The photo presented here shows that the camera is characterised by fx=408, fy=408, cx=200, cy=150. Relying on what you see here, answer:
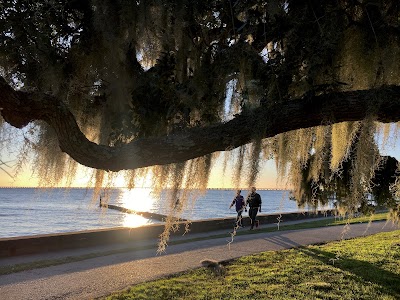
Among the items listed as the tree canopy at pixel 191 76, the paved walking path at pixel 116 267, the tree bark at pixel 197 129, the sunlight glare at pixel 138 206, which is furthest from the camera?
the paved walking path at pixel 116 267

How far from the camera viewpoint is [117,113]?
321cm

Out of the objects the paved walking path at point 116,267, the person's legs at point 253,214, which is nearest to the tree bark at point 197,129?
the paved walking path at point 116,267

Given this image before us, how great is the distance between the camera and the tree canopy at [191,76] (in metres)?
2.67

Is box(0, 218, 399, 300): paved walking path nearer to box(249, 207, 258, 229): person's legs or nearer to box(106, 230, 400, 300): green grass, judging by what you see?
box(106, 230, 400, 300): green grass

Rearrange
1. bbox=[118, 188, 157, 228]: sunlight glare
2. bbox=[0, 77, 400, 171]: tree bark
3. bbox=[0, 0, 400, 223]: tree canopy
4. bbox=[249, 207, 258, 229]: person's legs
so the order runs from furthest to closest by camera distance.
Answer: bbox=[249, 207, 258, 229]: person's legs
bbox=[118, 188, 157, 228]: sunlight glare
bbox=[0, 0, 400, 223]: tree canopy
bbox=[0, 77, 400, 171]: tree bark

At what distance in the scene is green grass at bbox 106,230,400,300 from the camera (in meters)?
5.52

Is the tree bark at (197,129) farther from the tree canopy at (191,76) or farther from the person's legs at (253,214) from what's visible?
the person's legs at (253,214)

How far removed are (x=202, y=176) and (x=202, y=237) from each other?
8.55 m

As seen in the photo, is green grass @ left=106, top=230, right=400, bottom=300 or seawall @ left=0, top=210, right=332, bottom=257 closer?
green grass @ left=106, top=230, right=400, bottom=300

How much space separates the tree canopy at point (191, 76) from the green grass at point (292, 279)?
86.2 inches

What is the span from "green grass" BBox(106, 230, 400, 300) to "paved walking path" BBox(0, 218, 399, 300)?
0.58 m

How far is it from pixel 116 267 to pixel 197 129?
567 cm

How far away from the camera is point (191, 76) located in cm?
336

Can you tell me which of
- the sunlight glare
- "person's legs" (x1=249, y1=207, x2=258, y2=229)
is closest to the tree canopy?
the sunlight glare
